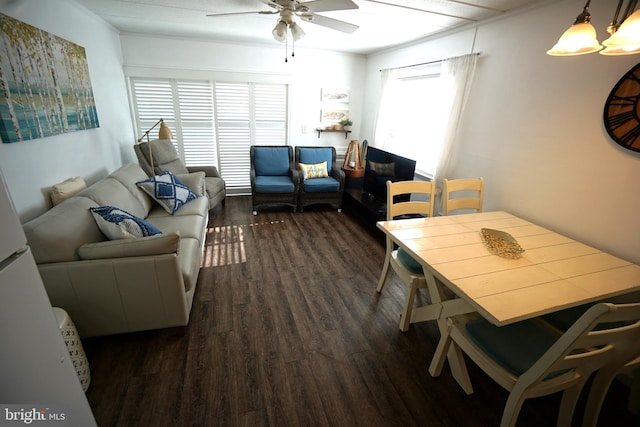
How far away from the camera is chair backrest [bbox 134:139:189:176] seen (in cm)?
339

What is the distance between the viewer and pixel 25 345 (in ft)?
2.40

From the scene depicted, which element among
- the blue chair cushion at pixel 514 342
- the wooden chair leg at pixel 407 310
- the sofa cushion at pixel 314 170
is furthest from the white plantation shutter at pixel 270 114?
the blue chair cushion at pixel 514 342

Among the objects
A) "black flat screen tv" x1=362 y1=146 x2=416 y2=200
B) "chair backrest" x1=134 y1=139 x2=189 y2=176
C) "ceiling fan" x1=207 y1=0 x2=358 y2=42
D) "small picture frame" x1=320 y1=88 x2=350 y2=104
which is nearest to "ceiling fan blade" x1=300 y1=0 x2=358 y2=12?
"ceiling fan" x1=207 y1=0 x2=358 y2=42

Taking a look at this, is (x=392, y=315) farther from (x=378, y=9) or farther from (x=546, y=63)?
(x=378, y=9)

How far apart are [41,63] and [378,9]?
272 centimetres

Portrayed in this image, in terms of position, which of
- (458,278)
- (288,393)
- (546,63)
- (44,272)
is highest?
(546,63)

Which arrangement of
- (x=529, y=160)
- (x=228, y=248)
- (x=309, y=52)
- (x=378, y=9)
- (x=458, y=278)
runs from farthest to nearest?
1. (x=309, y=52)
2. (x=228, y=248)
3. (x=378, y=9)
4. (x=529, y=160)
5. (x=458, y=278)

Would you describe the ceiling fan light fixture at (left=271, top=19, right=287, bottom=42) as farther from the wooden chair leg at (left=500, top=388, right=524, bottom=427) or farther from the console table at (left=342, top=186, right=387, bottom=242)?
the wooden chair leg at (left=500, top=388, right=524, bottom=427)

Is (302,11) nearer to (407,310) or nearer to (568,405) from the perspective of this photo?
(407,310)

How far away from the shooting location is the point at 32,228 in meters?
1.50

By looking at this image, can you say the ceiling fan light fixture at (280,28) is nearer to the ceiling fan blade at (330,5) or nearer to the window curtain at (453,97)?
the ceiling fan blade at (330,5)

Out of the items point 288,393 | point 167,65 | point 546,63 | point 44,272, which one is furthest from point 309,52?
point 288,393

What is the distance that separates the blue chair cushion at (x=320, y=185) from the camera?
396 centimetres

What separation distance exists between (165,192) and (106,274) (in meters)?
1.35
